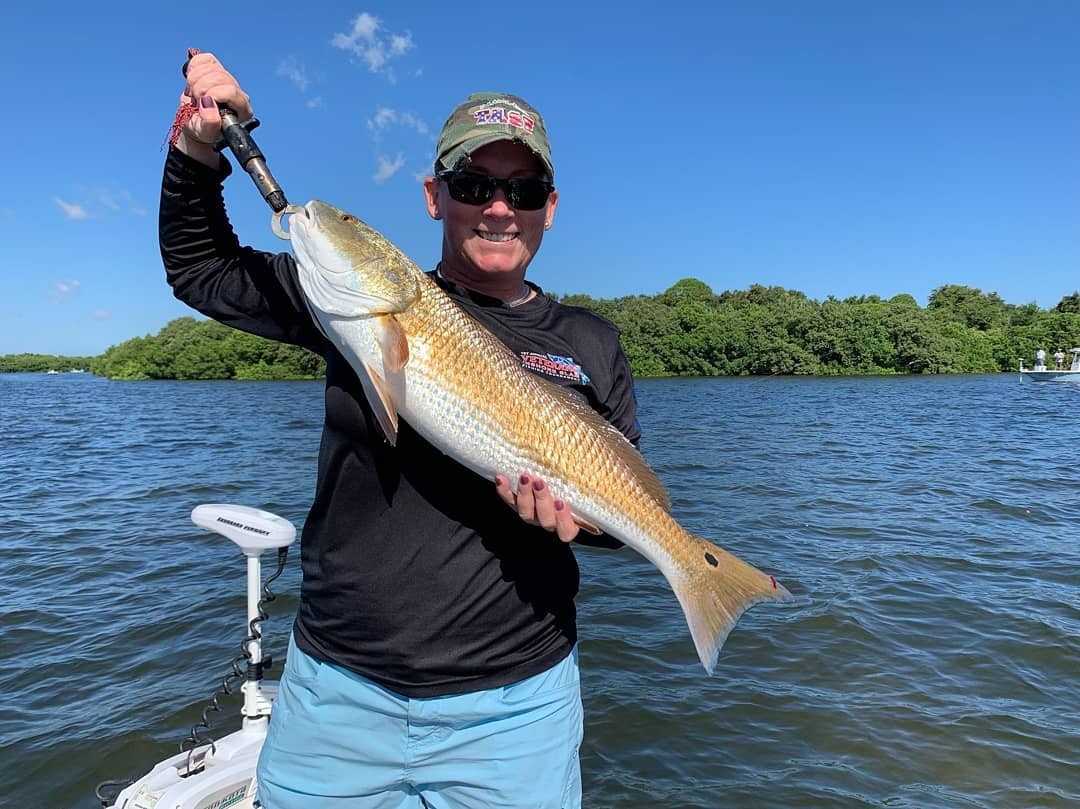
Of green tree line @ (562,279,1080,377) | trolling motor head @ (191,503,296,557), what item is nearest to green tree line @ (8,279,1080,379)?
green tree line @ (562,279,1080,377)

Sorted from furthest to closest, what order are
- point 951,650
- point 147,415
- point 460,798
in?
point 147,415
point 951,650
point 460,798

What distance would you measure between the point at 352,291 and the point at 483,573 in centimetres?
111

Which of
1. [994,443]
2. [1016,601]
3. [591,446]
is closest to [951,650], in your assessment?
[1016,601]

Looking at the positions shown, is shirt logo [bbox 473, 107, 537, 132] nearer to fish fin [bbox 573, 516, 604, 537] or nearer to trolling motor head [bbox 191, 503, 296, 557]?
fish fin [bbox 573, 516, 604, 537]

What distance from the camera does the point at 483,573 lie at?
2379mm

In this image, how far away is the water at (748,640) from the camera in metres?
5.38

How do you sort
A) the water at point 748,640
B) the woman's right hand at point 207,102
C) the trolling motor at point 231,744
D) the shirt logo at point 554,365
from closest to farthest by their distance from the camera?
the woman's right hand at point 207,102 → the shirt logo at point 554,365 → the trolling motor at point 231,744 → the water at point 748,640

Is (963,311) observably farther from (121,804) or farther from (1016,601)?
(121,804)

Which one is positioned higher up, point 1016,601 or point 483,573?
point 483,573

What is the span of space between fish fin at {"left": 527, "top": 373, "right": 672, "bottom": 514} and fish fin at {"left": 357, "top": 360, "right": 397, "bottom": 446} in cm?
61

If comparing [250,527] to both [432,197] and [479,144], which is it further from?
[479,144]

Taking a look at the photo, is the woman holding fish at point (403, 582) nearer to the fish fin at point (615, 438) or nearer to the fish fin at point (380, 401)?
the fish fin at point (380, 401)

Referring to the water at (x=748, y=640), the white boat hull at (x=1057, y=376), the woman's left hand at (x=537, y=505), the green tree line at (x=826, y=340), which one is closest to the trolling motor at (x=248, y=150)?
the woman's left hand at (x=537, y=505)

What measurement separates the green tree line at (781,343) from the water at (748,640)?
55.5 meters
